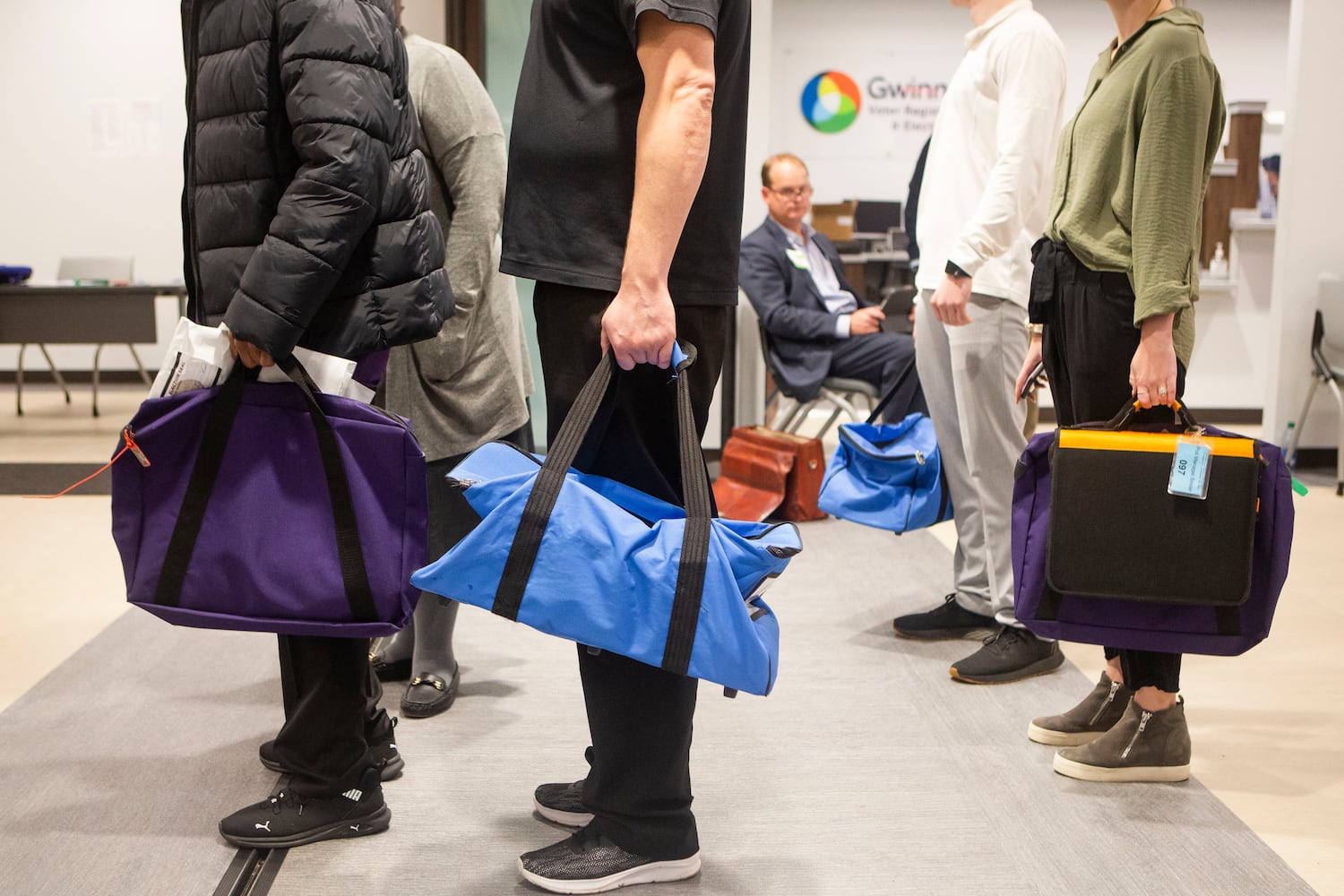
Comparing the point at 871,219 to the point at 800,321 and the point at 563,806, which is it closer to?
the point at 800,321

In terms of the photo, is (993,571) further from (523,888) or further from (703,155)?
(703,155)

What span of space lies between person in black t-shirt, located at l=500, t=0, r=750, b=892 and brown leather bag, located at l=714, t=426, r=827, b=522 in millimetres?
2541

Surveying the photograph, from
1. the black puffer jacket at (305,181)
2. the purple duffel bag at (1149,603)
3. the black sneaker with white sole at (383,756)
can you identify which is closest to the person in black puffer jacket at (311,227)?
the black puffer jacket at (305,181)

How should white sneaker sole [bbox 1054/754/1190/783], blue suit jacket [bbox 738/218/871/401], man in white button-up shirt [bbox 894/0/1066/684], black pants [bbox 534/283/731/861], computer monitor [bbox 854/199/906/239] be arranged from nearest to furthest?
black pants [bbox 534/283/731/861], white sneaker sole [bbox 1054/754/1190/783], man in white button-up shirt [bbox 894/0/1066/684], blue suit jacket [bbox 738/218/871/401], computer monitor [bbox 854/199/906/239]

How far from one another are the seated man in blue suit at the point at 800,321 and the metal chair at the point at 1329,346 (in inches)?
73.6

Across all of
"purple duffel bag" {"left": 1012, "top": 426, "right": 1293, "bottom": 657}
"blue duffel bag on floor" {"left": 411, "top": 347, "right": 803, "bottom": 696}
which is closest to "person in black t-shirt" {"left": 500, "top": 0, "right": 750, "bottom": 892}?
"blue duffel bag on floor" {"left": 411, "top": 347, "right": 803, "bottom": 696}

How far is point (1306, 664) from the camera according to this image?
276cm

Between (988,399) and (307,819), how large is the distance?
1652mm

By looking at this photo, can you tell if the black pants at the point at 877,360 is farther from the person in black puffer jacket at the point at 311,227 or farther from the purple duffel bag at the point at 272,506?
the purple duffel bag at the point at 272,506

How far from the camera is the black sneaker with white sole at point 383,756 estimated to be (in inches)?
78.3

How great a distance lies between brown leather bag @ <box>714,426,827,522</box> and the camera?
4199mm

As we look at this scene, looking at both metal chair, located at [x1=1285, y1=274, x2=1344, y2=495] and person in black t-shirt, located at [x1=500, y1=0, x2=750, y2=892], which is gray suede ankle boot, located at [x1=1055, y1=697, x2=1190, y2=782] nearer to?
person in black t-shirt, located at [x1=500, y1=0, x2=750, y2=892]

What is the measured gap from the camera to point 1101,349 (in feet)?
6.66

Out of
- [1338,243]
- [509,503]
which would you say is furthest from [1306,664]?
[1338,243]
